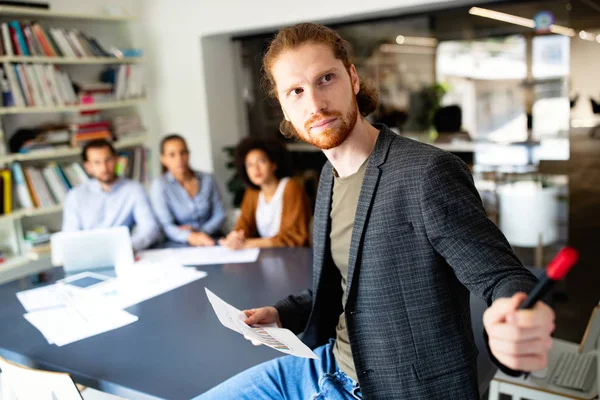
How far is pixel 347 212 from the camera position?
56.4 inches

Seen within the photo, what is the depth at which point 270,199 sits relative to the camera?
3.38m

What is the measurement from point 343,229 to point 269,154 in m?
1.95

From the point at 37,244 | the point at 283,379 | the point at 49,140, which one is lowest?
the point at 37,244

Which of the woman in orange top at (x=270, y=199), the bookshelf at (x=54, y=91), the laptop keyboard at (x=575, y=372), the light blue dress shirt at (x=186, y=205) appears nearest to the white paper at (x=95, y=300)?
the woman in orange top at (x=270, y=199)

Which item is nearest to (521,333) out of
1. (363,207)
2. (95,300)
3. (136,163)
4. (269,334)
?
(363,207)

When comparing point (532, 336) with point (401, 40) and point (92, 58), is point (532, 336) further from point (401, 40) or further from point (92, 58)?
point (92, 58)

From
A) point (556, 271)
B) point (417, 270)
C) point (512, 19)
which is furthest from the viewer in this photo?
point (512, 19)

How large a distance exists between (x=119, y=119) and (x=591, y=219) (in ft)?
13.2

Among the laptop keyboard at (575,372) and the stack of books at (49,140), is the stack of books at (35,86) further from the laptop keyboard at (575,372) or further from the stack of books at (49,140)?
the laptop keyboard at (575,372)

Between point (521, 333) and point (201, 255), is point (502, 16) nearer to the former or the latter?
point (201, 255)

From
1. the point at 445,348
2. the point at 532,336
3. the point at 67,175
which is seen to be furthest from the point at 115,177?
the point at 532,336

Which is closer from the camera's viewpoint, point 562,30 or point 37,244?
point 562,30

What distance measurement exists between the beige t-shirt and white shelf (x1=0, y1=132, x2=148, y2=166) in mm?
3505

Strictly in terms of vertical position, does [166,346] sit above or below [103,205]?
below
